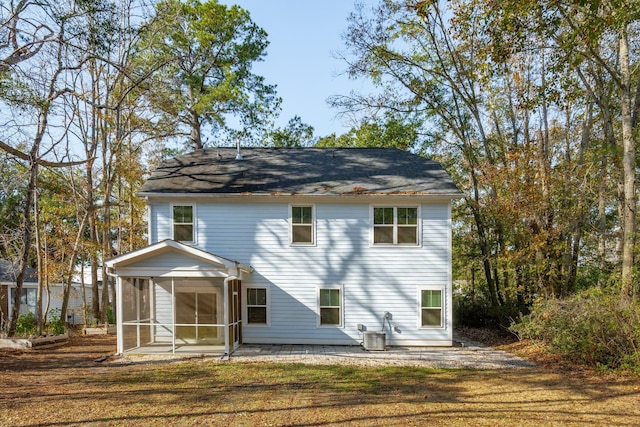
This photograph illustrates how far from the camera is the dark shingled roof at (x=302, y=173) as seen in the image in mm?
13383

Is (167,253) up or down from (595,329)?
up

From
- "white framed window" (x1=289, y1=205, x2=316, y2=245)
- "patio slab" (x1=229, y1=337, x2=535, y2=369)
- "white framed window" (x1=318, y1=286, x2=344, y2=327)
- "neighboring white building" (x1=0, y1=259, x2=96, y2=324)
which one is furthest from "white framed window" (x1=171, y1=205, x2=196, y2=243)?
"neighboring white building" (x1=0, y1=259, x2=96, y2=324)

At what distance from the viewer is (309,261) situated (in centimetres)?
1337

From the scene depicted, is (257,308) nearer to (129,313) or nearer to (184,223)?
(184,223)

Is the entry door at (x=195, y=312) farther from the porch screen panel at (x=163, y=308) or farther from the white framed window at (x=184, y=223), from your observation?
the white framed window at (x=184, y=223)

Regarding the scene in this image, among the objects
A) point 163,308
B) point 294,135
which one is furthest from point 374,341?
point 294,135

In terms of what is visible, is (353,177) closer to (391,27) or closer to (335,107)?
(335,107)

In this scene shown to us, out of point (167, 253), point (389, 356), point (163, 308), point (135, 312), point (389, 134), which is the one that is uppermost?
point (389, 134)

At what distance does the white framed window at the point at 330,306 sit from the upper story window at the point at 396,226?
6.55ft

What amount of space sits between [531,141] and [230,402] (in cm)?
1376

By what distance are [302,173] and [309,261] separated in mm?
3208

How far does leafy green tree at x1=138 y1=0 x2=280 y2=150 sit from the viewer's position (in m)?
21.3

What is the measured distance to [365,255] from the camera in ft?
43.8

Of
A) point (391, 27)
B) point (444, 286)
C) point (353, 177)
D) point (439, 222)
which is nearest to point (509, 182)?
point (439, 222)
